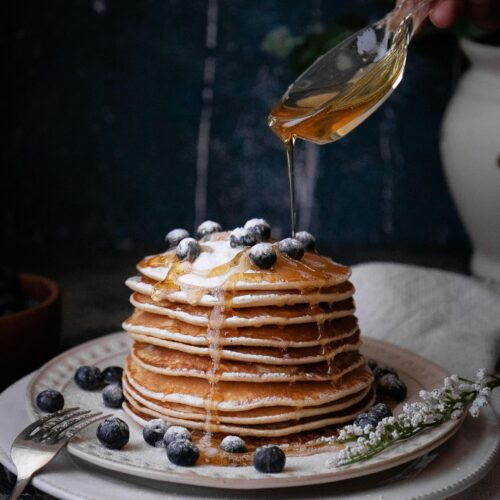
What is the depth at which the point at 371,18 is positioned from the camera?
323 cm

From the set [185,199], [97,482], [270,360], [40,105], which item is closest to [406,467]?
[270,360]

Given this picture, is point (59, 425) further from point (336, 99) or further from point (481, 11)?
point (481, 11)

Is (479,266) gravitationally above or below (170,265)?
below

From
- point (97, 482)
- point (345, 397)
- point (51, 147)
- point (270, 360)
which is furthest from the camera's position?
point (51, 147)

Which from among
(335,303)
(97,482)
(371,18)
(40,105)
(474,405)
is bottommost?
(97,482)

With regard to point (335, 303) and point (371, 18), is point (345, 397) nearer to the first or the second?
point (335, 303)

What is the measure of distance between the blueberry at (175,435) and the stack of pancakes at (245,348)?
0.15 ft

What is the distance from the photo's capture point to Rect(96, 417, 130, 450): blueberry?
1538mm

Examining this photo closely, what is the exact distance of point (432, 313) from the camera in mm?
2393

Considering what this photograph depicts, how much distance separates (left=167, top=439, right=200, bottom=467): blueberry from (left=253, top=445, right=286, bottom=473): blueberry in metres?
0.11

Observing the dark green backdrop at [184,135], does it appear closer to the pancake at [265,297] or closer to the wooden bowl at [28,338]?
the wooden bowl at [28,338]

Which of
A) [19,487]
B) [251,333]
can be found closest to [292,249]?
[251,333]

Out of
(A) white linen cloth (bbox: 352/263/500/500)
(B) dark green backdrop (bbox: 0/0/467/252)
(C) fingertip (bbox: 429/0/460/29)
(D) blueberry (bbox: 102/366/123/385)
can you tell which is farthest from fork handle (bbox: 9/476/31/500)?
(B) dark green backdrop (bbox: 0/0/467/252)

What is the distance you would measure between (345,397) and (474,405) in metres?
0.24
